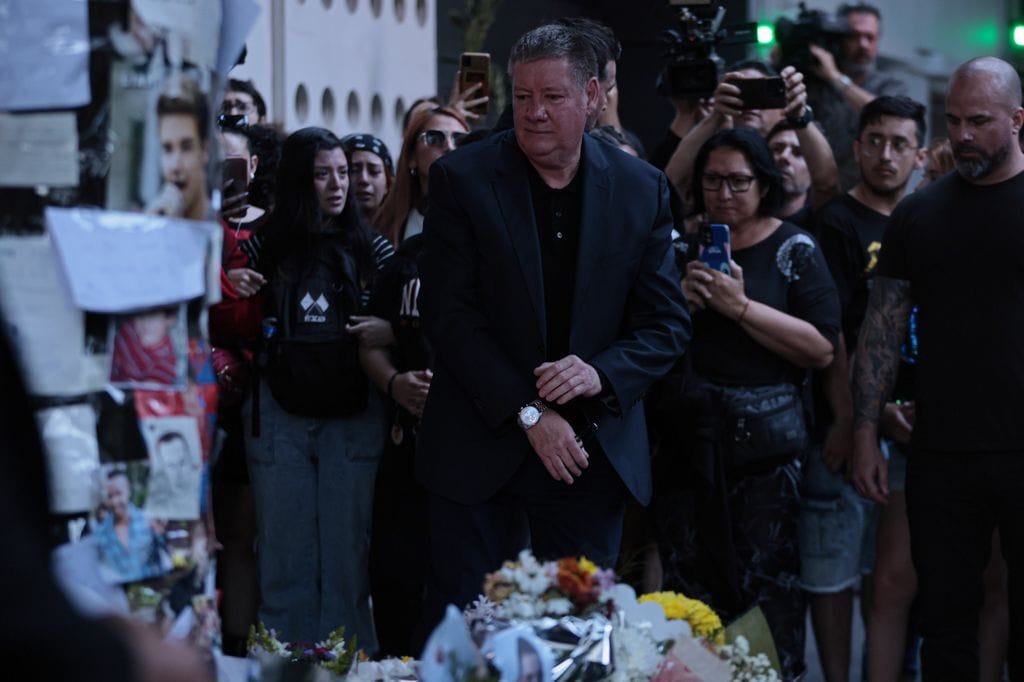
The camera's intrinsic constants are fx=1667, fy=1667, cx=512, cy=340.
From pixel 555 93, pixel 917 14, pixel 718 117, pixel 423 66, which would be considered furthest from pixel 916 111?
pixel 917 14

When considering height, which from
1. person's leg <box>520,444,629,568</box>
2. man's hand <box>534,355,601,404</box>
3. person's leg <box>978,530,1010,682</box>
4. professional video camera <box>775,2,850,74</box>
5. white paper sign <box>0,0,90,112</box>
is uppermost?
professional video camera <box>775,2,850,74</box>

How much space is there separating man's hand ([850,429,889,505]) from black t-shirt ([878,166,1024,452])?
309 mm

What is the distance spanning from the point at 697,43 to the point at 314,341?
199 cm

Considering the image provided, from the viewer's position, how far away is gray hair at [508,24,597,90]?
15.3 ft

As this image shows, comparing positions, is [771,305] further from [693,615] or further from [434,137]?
[693,615]

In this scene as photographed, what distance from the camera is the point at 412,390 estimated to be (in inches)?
229

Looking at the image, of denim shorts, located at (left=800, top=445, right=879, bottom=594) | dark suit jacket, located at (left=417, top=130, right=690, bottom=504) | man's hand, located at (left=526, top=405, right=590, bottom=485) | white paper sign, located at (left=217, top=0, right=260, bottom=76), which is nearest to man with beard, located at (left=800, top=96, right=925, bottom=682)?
denim shorts, located at (left=800, top=445, right=879, bottom=594)

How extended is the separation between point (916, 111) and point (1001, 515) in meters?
2.18

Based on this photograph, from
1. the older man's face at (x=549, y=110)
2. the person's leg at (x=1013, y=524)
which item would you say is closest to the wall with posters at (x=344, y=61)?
the older man's face at (x=549, y=110)

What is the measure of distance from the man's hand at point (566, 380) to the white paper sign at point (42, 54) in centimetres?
225

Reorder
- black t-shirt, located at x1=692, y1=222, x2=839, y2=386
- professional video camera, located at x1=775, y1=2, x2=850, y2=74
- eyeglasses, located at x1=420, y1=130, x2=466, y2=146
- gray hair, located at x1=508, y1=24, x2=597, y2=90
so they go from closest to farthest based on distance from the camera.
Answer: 1. gray hair, located at x1=508, y1=24, x2=597, y2=90
2. black t-shirt, located at x1=692, y1=222, x2=839, y2=386
3. eyeglasses, located at x1=420, y1=130, x2=466, y2=146
4. professional video camera, located at x1=775, y1=2, x2=850, y2=74

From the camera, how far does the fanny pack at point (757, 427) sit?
5.75 meters

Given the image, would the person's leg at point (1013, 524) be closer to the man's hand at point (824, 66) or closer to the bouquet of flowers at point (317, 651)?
the bouquet of flowers at point (317, 651)

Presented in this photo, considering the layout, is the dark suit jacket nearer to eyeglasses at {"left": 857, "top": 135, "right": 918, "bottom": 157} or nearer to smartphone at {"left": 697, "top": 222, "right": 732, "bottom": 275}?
smartphone at {"left": 697, "top": 222, "right": 732, "bottom": 275}
